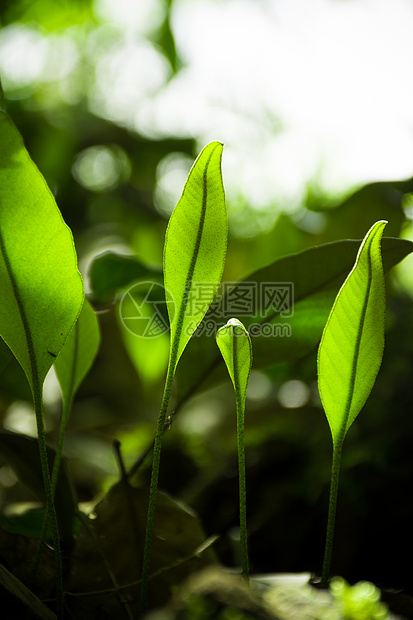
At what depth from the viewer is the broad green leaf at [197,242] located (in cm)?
27

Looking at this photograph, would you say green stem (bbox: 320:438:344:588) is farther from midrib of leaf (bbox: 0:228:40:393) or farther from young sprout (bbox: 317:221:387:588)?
midrib of leaf (bbox: 0:228:40:393)

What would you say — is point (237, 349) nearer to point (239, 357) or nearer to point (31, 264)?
point (239, 357)

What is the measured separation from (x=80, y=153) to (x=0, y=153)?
137cm

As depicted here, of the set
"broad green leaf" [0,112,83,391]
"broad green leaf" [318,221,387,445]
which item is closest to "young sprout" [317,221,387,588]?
"broad green leaf" [318,221,387,445]

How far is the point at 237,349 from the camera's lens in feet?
0.90

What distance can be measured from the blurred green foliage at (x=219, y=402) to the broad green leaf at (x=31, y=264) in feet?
0.65

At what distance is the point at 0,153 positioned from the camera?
257 mm

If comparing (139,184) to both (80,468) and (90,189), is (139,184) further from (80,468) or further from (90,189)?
(80,468)

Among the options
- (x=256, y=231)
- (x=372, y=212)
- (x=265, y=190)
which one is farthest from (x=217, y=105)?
(x=372, y=212)

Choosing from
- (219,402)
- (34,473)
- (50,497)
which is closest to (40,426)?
(50,497)

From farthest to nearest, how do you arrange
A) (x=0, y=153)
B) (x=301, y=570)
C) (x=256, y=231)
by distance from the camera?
(x=256, y=231) < (x=301, y=570) < (x=0, y=153)

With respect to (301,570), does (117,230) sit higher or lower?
higher

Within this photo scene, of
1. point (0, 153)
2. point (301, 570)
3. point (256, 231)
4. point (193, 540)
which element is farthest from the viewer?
point (256, 231)

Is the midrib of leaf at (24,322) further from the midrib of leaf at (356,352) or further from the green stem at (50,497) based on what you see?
the midrib of leaf at (356,352)
